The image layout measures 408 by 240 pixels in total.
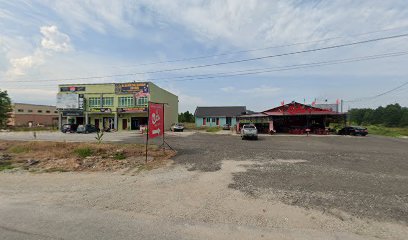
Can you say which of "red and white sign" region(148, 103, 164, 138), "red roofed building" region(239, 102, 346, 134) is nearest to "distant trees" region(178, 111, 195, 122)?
"red roofed building" region(239, 102, 346, 134)

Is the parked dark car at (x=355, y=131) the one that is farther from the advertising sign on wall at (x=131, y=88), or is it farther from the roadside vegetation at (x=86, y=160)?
the advertising sign on wall at (x=131, y=88)

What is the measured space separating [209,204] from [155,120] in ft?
29.2

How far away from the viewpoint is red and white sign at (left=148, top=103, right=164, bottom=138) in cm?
1341

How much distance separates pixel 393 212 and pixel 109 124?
4726cm

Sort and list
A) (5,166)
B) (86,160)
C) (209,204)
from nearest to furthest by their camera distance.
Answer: (209,204) < (5,166) < (86,160)

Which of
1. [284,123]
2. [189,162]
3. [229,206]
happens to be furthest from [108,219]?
[284,123]

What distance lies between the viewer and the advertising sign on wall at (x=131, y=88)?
145 ft

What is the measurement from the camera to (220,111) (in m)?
62.5

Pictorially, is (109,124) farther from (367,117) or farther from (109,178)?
(367,117)

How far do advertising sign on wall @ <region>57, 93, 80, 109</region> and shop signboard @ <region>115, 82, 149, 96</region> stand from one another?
872 centimetres

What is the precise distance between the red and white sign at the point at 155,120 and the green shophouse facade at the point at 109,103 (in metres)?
30.5

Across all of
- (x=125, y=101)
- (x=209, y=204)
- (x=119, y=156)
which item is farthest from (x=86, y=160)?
(x=125, y=101)

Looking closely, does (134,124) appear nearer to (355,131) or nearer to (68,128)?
(68,128)

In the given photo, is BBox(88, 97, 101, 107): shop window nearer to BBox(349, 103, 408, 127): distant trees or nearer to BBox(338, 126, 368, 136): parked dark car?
BBox(338, 126, 368, 136): parked dark car
